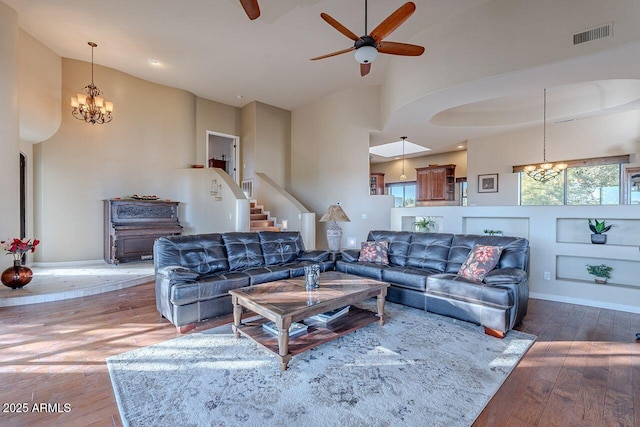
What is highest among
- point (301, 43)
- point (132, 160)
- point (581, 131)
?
point (301, 43)

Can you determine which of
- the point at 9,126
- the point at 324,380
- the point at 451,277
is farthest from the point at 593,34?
the point at 9,126

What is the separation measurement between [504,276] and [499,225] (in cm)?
224

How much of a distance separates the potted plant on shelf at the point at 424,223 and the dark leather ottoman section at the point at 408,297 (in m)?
2.38

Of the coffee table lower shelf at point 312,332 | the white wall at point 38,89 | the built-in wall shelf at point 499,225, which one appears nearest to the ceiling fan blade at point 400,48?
the coffee table lower shelf at point 312,332

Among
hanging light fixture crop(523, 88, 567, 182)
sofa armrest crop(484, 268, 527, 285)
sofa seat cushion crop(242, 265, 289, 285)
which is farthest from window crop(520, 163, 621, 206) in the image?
sofa seat cushion crop(242, 265, 289, 285)

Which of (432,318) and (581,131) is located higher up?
(581,131)

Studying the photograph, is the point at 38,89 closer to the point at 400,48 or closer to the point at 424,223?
the point at 400,48

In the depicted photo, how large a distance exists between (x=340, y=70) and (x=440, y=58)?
250cm

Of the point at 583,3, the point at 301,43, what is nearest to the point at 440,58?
the point at 583,3

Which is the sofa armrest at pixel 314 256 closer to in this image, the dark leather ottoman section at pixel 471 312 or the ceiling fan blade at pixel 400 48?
the dark leather ottoman section at pixel 471 312

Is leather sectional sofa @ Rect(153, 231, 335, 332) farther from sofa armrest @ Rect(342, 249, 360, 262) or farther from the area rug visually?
the area rug

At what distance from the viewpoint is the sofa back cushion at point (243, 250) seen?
13.4ft

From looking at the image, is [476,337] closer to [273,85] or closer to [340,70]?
[340,70]

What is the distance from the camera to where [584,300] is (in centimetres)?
409
